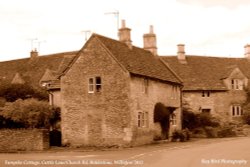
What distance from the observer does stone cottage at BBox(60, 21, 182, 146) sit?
40.5m

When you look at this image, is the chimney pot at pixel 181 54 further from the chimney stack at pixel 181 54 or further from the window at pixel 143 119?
the window at pixel 143 119

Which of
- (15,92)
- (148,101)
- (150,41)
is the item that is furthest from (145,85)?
(150,41)

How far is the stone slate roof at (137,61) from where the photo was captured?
41.9 m

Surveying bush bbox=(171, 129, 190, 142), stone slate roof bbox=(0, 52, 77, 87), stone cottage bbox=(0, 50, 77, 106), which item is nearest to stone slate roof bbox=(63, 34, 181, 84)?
bush bbox=(171, 129, 190, 142)

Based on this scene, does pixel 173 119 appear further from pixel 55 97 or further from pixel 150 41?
pixel 55 97

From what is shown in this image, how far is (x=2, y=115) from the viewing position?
42125 millimetres

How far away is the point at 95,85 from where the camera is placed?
41.7m

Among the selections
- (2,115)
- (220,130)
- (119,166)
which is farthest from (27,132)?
(220,130)

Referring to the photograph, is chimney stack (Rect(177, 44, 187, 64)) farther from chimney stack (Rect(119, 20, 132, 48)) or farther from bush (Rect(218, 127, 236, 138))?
chimney stack (Rect(119, 20, 132, 48))

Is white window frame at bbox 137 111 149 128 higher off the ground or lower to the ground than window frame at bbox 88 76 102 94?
lower

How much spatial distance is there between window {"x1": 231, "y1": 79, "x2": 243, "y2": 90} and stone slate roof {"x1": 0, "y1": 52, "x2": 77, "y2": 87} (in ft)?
70.6

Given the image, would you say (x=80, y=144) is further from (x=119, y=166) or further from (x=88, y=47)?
(x=119, y=166)

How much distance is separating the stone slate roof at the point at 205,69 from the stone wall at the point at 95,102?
23.5 meters

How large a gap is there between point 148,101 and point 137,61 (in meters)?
4.02
